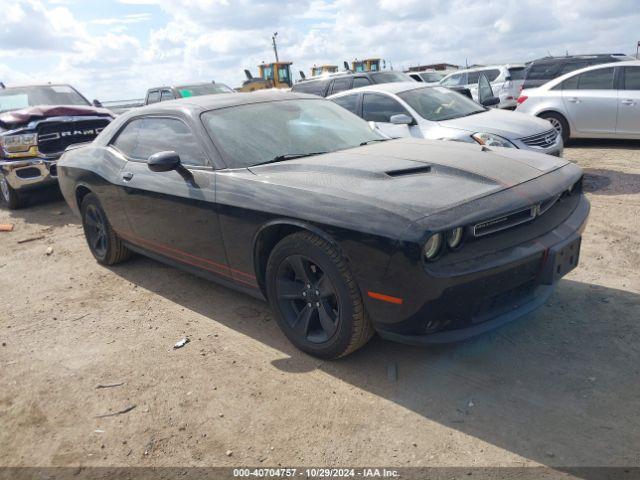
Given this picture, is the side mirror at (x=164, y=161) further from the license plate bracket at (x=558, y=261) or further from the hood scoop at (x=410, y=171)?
the license plate bracket at (x=558, y=261)

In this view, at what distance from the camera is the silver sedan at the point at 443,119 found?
6.51 metres

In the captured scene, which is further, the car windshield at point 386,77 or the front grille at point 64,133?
the car windshield at point 386,77

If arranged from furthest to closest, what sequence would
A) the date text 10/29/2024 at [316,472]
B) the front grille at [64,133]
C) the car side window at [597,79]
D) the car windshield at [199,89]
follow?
1. the car windshield at [199,89]
2. the car side window at [597,79]
3. the front grille at [64,133]
4. the date text 10/29/2024 at [316,472]

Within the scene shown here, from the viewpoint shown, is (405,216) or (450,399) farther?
(450,399)

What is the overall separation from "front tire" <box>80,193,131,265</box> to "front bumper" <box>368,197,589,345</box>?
126 inches

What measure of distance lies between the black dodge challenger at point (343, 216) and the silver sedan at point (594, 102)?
249 inches

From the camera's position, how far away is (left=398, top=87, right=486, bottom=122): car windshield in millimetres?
7207

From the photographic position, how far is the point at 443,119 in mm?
7094

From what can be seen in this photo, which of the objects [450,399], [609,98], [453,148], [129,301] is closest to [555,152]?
[609,98]

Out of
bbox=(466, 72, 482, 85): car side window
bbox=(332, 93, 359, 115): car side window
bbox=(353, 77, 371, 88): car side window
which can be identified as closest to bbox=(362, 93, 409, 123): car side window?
bbox=(332, 93, 359, 115): car side window

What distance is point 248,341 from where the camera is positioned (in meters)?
3.57

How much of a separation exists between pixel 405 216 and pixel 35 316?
3.35m

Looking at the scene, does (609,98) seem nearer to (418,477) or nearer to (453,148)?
(453,148)

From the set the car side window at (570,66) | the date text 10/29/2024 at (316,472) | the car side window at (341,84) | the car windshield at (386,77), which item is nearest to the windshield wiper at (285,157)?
the date text 10/29/2024 at (316,472)
